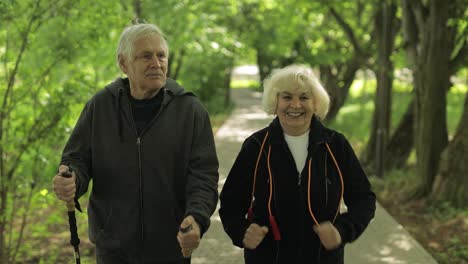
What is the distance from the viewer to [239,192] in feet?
9.48

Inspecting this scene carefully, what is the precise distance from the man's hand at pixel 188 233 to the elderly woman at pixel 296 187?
0.86 feet

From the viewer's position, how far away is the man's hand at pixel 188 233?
2.53 m

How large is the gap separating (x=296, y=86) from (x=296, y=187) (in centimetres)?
45

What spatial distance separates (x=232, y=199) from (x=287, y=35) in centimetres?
1808

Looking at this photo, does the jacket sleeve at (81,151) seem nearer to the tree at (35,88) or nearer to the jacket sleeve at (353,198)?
the jacket sleeve at (353,198)

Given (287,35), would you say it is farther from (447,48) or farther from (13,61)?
(13,61)

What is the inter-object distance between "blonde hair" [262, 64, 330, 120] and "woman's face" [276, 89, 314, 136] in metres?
0.03

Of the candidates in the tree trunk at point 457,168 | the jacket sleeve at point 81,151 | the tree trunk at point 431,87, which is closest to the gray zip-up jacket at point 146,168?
the jacket sleeve at point 81,151

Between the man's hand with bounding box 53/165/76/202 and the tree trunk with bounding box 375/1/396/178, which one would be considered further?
the tree trunk with bounding box 375/1/396/178

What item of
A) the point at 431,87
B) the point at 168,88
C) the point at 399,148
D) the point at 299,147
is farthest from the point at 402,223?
the point at 168,88

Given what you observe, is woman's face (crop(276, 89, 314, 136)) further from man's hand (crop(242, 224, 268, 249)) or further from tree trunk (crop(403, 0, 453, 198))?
tree trunk (crop(403, 0, 453, 198))

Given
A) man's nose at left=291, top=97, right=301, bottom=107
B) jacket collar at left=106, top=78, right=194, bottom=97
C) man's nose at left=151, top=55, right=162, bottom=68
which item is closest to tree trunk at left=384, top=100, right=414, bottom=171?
man's nose at left=291, top=97, right=301, bottom=107

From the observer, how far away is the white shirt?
282 cm

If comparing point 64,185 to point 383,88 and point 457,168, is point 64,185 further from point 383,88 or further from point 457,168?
point 383,88
